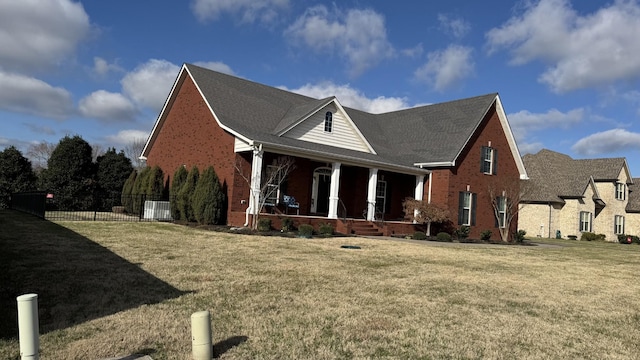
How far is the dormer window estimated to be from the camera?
22453mm

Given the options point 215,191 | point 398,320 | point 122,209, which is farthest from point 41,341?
point 122,209

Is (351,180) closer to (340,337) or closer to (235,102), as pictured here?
(235,102)

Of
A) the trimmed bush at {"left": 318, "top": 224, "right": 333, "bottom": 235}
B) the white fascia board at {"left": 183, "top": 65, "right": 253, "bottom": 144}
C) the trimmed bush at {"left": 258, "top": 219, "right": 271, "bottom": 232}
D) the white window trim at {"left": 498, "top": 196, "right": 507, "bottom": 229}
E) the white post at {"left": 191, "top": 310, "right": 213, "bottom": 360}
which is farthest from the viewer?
the white window trim at {"left": 498, "top": 196, "right": 507, "bottom": 229}

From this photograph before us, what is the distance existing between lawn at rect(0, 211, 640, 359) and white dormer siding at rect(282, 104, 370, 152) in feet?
32.4

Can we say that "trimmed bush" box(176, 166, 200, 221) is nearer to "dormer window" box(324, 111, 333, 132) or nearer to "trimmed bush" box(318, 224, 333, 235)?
"trimmed bush" box(318, 224, 333, 235)

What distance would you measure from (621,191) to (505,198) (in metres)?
23.6

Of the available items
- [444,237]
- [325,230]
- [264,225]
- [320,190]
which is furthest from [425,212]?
[264,225]

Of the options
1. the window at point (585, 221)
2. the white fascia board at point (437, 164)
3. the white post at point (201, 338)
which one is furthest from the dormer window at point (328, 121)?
the window at point (585, 221)

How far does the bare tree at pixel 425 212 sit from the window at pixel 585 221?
2147 centimetres

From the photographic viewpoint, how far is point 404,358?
A: 15.9 ft

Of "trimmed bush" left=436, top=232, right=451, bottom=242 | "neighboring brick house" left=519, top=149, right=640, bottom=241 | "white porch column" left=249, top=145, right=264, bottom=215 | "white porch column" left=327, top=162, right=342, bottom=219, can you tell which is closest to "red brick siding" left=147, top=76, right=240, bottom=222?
"white porch column" left=249, top=145, right=264, bottom=215

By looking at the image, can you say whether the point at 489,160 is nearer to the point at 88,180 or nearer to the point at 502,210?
the point at 502,210

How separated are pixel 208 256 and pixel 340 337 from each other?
20.5ft

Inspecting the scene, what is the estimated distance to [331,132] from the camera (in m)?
22.7
